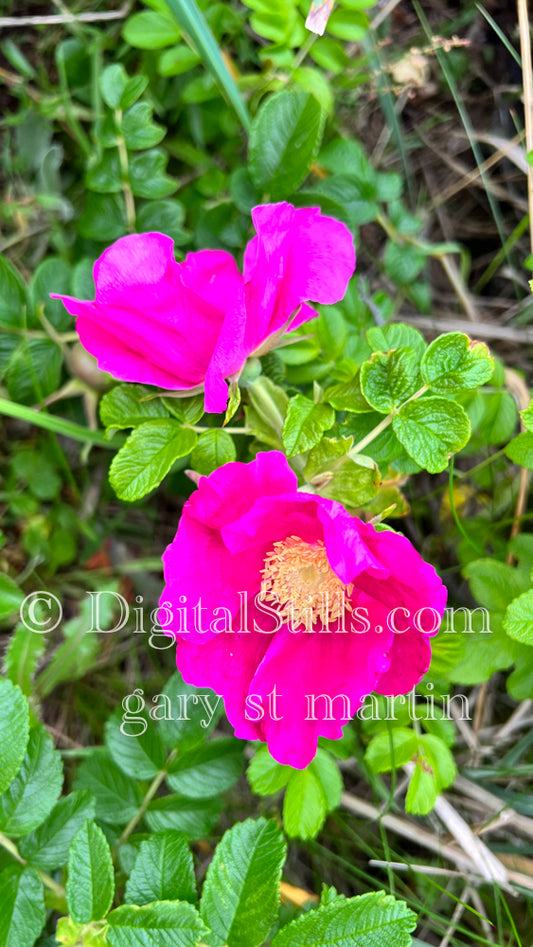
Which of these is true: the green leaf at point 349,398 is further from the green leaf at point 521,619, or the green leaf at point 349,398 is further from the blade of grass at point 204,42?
the blade of grass at point 204,42

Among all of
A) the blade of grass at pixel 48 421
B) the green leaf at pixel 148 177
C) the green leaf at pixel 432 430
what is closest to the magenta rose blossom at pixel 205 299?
the green leaf at pixel 432 430

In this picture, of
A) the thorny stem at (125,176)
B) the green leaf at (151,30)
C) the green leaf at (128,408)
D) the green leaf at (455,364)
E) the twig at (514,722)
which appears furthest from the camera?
the twig at (514,722)

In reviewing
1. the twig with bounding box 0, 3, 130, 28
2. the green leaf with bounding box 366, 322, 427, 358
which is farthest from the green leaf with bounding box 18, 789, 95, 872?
the twig with bounding box 0, 3, 130, 28

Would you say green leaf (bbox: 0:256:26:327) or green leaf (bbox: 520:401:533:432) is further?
green leaf (bbox: 0:256:26:327)

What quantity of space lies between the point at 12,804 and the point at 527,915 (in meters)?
1.09

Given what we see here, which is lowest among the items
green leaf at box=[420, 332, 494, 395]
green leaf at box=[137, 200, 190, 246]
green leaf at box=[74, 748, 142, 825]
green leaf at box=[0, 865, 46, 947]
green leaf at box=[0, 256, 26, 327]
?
green leaf at box=[74, 748, 142, 825]

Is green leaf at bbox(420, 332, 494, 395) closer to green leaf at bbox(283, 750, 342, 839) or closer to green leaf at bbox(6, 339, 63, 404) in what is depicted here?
green leaf at bbox(283, 750, 342, 839)

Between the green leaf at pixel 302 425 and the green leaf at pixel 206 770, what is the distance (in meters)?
0.60

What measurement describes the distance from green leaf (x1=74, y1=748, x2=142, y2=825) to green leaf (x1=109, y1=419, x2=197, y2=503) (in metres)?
0.56

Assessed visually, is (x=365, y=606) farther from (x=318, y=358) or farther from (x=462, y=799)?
(x=462, y=799)

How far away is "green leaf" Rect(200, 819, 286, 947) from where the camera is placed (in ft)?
3.52

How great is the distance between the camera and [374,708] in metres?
1.36

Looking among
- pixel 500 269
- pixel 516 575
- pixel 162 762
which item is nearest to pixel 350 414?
pixel 516 575

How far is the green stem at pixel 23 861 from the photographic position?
1.18 m
